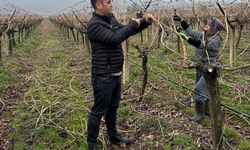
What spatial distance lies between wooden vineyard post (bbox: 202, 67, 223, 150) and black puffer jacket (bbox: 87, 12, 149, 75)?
1192 millimetres

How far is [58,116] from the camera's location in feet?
22.7

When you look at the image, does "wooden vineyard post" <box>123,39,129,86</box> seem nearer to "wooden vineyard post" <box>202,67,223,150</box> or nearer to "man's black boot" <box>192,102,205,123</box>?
"man's black boot" <box>192,102,205,123</box>

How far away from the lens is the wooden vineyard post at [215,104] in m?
4.09

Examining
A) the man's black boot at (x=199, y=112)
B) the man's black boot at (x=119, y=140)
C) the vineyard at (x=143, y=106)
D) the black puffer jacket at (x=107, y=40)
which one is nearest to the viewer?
the black puffer jacket at (x=107, y=40)

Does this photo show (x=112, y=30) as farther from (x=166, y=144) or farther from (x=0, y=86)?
(x=0, y=86)

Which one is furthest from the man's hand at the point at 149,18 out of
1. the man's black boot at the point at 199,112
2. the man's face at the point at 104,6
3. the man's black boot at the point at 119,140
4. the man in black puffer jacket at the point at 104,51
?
the man's black boot at the point at 199,112

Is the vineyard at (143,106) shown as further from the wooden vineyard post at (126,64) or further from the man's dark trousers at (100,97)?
the man's dark trousers at (100,97)

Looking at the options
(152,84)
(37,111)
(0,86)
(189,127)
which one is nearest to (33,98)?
(37,111)

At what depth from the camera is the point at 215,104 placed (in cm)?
416

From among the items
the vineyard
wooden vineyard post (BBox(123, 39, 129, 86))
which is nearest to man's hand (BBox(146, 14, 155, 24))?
the vineyard

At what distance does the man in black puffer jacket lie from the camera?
15.6 ft

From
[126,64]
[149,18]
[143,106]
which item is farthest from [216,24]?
[126,64]

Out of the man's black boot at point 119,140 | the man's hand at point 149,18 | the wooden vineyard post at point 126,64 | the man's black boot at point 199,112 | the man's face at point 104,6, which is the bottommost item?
the man's black boot at point 119,140

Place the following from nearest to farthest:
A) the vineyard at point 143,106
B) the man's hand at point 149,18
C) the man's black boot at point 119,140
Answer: the man's hand at point 149,18, the vineyard at point 143,106, the man's black boot at point 119,140
